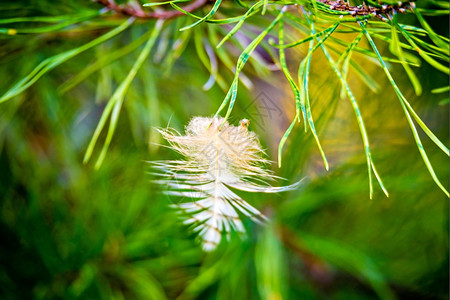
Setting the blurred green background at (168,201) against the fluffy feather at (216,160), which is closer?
the fluffy feather at (216,160)

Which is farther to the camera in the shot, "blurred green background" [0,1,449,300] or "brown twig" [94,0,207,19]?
"blurred green background" [0,1,449,300]

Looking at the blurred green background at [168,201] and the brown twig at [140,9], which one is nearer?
the brown twig at [140,9]

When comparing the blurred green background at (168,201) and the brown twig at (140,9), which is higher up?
the brown twig at (140,9)

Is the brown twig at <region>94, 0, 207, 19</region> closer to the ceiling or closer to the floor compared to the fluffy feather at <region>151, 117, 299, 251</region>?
closer to the ceiling

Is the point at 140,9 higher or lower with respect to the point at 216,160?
higher

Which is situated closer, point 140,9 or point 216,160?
point 216,160

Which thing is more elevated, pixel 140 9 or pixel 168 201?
pixel 140 9

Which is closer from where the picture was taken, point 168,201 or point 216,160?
point 216,160

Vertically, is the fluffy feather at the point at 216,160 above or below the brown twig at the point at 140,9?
below
